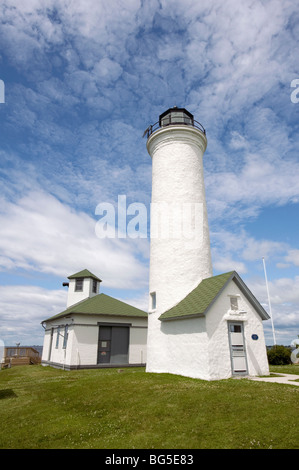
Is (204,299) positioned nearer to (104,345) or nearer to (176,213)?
(176,213)

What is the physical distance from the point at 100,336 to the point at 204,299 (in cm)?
1357

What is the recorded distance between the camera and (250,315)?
1695 centimetres

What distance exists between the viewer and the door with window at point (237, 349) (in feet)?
51.0

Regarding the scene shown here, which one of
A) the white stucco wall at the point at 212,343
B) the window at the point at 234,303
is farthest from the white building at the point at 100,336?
the window at the point at 234,303

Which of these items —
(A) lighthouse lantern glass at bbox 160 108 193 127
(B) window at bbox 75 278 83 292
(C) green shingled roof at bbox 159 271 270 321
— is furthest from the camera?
(B) window at bbox 75 278 83 292

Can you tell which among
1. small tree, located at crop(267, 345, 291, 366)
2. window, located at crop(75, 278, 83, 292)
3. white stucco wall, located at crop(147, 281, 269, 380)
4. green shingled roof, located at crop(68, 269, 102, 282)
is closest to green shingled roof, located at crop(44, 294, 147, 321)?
green shingled roof, located at crop(68, 269, 102, 282)

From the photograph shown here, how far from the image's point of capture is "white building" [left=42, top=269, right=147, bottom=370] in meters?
25.1

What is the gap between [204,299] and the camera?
1633cm

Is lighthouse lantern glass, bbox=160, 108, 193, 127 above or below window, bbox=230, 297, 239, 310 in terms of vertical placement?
above

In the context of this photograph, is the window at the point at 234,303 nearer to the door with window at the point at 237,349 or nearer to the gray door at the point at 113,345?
the door with window at the point at 237,349

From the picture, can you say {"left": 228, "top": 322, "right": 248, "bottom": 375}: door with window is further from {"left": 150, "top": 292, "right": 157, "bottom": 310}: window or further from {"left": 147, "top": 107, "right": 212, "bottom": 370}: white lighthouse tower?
{"left": 150, "top": 292, "right": 157, "bottom": 310}: window

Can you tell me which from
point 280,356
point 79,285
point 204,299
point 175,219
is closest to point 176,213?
point 175,219

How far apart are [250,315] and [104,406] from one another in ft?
31.9
